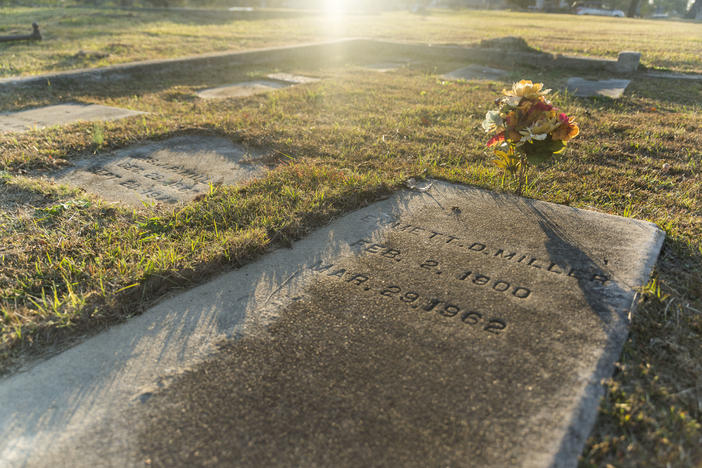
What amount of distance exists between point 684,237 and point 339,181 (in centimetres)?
211

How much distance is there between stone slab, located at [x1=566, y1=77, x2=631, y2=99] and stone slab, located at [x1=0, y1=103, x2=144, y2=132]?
18.1 ft

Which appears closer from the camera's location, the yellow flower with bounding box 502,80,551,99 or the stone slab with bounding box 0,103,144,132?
the yellow flower with bounding box 502,80,551,99

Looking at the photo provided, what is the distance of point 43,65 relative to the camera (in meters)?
7.16

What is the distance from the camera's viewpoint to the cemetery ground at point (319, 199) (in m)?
1.80

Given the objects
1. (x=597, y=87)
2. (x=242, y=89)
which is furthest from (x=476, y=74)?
(x=242, y=89)

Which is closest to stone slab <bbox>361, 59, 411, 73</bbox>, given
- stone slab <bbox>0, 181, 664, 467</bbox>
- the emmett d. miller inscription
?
the emmett d. miller inscription

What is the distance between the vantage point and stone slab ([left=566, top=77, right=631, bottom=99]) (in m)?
6.11

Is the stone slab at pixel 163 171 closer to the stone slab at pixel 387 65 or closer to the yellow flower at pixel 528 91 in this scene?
the yellow flower at pixel 528 91

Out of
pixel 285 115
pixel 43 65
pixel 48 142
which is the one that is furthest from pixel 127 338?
pixel 43 65

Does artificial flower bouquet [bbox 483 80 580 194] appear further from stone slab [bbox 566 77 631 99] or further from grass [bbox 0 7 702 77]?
grass [bbox 0 7 702 77]

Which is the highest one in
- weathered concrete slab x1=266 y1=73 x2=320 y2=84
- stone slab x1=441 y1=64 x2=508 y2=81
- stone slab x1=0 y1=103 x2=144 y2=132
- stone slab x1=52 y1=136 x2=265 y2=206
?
stone slab x1=441 y1=64 x2=508 y2=81

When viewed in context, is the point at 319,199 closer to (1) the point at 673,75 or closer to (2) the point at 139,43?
(1) the point at 673,75

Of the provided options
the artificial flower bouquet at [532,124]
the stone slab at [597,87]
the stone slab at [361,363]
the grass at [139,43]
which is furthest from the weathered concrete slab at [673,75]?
the stone slab at [361,363]

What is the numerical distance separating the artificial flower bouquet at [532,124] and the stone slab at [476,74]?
194 inches
